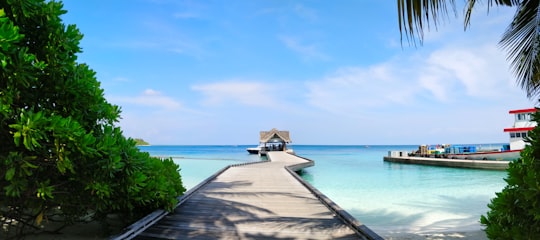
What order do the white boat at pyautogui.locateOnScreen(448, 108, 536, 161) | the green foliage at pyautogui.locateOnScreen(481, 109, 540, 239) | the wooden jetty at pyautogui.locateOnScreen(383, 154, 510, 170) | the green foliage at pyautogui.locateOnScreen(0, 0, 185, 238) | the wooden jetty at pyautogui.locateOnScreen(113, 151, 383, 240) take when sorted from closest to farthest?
the green foliage at pyautogui.locateOnScreen(481, 109, 540, 239) → the green foliage at pyautogui.locateOnScreen(0, 0, 185, 238) → the wooden jetty at pyautogui.locateOnScreen(113, 151, 383, 240) → the wooden jetty at pyautogui.locateOnScreen(383, 154, 510, 170) → the white boat at pyautogui.locateOnScreen(448, 108, 536, 161)

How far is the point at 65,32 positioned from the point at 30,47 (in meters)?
0.29

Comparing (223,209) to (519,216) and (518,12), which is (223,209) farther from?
(518,12)

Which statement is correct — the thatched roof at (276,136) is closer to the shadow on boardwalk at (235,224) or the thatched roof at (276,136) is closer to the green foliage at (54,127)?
the shadow on boardwalk at (235,224)

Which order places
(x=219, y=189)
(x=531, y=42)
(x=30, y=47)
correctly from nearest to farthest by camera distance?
(x=30, y=47) < (x=531, y=42) < (x=219, y=189)

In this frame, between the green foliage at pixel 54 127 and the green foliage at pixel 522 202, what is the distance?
2.87 m

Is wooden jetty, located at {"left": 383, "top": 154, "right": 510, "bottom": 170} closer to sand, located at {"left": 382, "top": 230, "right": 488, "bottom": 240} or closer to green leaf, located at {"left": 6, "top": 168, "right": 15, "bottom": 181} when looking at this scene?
sand, located at {"left": 382, "top": 230, "right": 488, "bottom": 240}

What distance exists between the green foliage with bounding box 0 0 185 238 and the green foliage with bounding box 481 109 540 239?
113 inches

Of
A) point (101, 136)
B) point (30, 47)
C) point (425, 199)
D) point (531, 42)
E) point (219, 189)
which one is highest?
point (531, 42)

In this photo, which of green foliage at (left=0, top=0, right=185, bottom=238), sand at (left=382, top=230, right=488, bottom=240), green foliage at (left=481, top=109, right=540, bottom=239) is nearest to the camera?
green foliage at (left=481, top=109, right=540, bottom=239)

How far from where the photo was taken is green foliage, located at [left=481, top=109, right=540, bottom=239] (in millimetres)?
1764

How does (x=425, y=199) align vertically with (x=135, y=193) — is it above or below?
below

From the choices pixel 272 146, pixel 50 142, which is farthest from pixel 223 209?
pixel 272 146

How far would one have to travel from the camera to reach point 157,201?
4.02 meters


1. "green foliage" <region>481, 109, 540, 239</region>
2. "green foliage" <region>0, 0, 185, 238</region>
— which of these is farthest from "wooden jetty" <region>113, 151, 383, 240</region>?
"green foliage" <region>481, 109, 540, 239</region>
